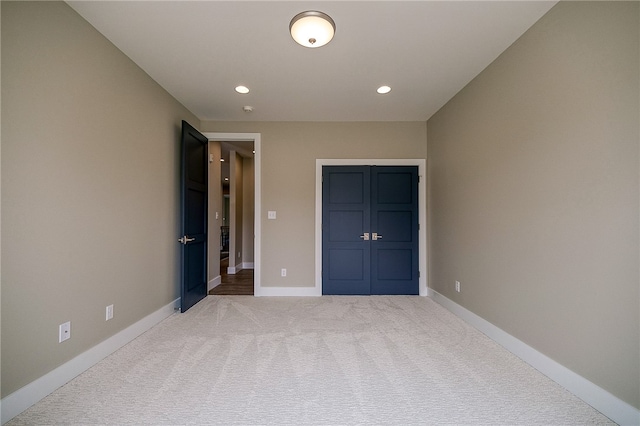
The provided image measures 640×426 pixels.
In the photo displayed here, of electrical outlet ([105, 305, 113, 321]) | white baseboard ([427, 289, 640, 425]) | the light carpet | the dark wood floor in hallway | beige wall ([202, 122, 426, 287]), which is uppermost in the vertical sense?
beige wall ([202, 122, 426, 287])

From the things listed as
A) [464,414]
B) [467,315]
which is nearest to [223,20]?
[464,414]

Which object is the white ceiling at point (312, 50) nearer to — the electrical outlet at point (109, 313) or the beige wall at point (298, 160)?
the beige wall at point (298, 160)

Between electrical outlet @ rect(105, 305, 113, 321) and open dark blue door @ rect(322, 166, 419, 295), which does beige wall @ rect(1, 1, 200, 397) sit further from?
open dark blue door @ rect(322, 166, 419, 295)

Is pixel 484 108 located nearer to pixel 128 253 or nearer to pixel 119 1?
pixel 119 1

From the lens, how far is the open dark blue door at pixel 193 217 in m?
3.27

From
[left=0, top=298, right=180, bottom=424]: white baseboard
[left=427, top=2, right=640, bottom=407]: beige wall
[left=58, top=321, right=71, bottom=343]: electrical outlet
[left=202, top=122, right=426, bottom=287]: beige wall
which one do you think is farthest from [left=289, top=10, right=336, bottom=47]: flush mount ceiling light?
[left=0, top=298, right=180, bottom=424]: white baseboard

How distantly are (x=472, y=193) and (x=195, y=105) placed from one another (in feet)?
11.8

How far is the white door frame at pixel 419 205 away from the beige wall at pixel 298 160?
0.26 feet

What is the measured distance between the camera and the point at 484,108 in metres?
2.73

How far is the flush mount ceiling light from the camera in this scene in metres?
1.94

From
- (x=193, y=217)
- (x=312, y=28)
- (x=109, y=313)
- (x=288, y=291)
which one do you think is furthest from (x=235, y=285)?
(x=312, y=28)

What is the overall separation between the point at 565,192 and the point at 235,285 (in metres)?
4.62

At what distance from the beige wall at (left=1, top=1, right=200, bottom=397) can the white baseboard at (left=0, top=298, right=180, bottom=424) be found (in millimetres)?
46

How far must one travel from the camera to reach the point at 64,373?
6.08 ft
